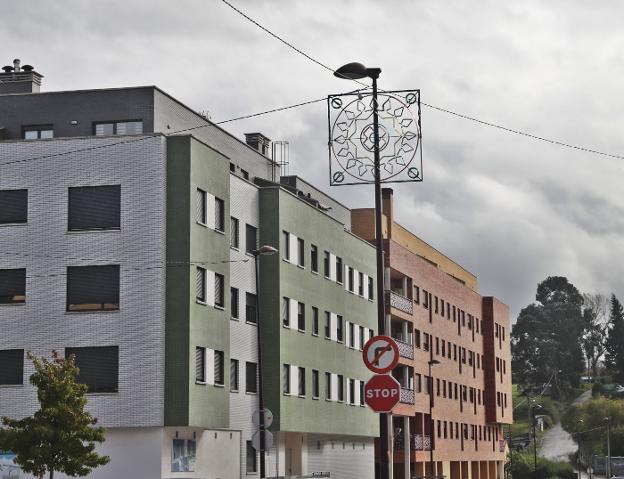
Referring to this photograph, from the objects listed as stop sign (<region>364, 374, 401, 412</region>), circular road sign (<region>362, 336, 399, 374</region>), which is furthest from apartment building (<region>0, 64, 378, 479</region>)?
circular road sign (<region>362, 336, 399, 374</region>)

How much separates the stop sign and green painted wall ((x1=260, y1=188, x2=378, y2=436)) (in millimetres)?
32872

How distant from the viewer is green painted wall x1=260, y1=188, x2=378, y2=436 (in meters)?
53.2

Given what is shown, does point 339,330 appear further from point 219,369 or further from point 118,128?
point 118,128

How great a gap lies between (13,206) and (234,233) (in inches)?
363

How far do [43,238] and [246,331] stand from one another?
32.7 feet

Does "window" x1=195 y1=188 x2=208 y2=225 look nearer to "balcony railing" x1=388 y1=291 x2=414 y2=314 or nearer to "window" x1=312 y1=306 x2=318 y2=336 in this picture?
"window" x1=312 y1=306 x2=318 y2=336

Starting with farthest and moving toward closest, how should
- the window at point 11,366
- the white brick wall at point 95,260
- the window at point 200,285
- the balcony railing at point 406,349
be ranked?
the balcony railing at point 406,349 < the window at point 200,285 < the window at point 11,366 < the white brick wall at point 95,260

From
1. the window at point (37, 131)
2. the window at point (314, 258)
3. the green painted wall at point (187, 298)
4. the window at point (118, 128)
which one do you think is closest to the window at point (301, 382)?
the window at point (314, 258)

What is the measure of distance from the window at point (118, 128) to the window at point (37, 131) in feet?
6.13

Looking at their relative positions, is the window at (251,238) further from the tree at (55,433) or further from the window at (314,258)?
the tree at (55,433)

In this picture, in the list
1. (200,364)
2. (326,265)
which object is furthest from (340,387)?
(200,364)

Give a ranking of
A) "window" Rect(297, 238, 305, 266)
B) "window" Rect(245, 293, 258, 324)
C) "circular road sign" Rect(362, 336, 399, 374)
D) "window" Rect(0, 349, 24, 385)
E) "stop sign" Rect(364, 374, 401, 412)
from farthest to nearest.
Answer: "window" Rect(297, 238, 305, 266) → "window" Rect(245, 293, 258, 324) → "window" Rect(0, 349, 24, 385) → "stop sign" Rect(364, 374, 401, 412) → "circular road sign" Rect(362, 336, 399, 374)

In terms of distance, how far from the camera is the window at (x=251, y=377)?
168 ft

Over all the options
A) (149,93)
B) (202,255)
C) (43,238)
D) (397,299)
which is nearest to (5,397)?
(43,238)
